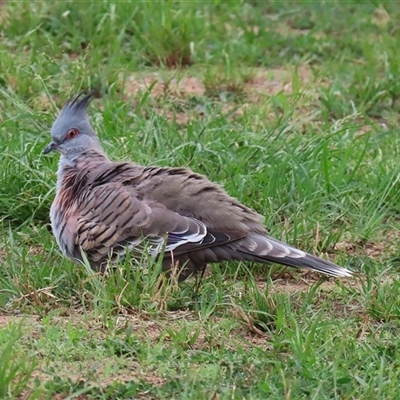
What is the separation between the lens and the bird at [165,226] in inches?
199

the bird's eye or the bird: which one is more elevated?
the bird's eye

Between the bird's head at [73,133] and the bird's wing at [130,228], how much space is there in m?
0.57

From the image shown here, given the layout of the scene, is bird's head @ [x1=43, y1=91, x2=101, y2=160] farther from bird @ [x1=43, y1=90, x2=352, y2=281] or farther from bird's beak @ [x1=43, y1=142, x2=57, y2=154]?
bird @ [x1=43, y1=90, x2=352, y2=281]

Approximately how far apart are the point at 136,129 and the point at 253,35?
2211 millimetres

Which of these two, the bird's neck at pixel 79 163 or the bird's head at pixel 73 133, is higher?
the bird's head at pixel 73 133

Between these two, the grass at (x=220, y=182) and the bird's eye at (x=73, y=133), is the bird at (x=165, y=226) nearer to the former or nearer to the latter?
the grass at (x=220, y=182)

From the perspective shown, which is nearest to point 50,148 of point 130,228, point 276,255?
point 130,228

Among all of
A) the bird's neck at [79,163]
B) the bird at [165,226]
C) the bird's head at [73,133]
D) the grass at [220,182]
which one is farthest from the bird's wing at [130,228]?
the bird's head at [73,133]

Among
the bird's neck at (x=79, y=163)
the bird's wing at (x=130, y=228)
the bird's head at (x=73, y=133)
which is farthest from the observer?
the bird's head at (x=73, y=133)

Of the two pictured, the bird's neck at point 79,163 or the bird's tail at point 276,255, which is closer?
the bird's tail at point 276,255

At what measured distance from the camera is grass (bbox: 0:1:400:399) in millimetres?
4156

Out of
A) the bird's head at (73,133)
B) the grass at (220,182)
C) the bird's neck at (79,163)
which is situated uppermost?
the bird's head at (73,133)

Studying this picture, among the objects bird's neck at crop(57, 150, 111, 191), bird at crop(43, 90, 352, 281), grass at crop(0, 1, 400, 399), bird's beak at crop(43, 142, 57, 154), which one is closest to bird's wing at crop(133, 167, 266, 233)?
bird at crop(43, 90, 352, 281)

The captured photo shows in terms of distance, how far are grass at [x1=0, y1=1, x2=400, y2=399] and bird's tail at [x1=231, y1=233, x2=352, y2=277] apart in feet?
0.35
